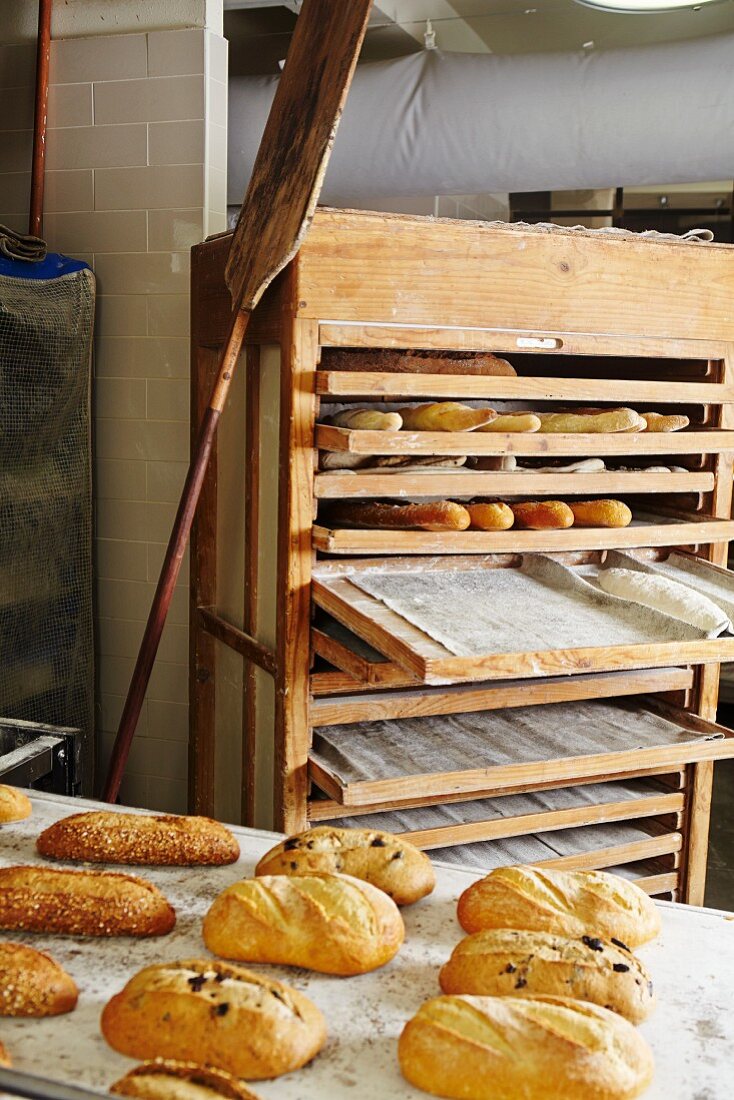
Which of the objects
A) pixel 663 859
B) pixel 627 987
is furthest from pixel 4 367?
pixel 627 987

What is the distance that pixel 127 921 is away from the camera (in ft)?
4.70

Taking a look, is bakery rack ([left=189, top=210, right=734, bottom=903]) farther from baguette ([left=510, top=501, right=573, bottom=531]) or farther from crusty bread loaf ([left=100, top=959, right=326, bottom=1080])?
crusty bread loaf ([left=100, top=959, right=326, bottom=1080])

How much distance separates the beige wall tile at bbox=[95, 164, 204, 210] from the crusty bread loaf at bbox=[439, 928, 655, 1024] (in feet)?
9.13

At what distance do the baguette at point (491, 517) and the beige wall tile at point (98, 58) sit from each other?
196 centimetres

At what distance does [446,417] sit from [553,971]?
1538mm

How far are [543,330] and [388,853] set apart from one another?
4.94 feet

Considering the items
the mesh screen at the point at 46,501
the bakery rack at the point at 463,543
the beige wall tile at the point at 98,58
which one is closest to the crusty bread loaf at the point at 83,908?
Answer: the bakery rack at the point at 463,543

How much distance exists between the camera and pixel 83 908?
4.74ft

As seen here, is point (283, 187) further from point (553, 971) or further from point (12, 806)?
point (553, 971)

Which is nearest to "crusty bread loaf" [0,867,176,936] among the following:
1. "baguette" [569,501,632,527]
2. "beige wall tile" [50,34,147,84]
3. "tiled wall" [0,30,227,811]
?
"baguette" [569,501,632,527]

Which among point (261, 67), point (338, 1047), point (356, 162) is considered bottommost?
point (338, 1047)

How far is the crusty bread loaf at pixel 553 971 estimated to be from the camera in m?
1.28

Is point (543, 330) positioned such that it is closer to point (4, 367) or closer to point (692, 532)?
point (692, 532)

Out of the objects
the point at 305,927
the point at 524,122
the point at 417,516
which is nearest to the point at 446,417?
the point at 417,516
